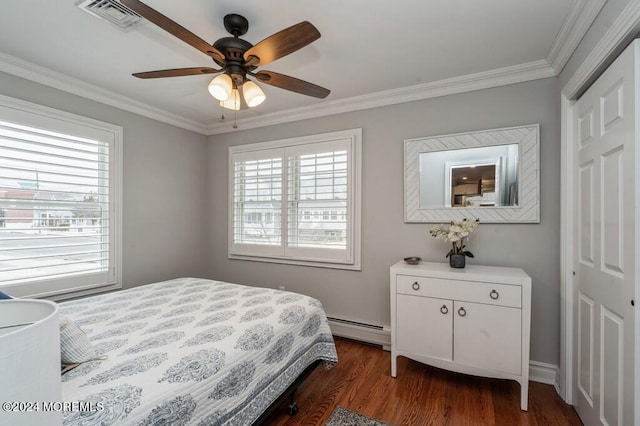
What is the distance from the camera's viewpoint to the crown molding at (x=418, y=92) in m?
2.37

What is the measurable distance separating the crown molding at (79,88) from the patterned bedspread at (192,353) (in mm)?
1922

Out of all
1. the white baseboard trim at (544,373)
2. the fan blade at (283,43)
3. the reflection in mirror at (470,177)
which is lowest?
the white baseboard trim at (544,373)

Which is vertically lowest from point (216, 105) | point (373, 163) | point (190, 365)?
point (190, 365)

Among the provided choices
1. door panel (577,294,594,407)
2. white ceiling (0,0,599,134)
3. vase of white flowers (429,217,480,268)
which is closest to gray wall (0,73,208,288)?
white ceiling (0,0,599,134)

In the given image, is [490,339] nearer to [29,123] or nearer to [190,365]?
[190,365]

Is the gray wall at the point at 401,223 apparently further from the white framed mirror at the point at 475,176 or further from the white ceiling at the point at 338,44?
the white ceiling at the point at 338,44

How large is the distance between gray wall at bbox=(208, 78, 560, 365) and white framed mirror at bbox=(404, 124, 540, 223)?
79mm

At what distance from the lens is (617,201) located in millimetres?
1488

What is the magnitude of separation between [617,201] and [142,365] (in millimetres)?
2436

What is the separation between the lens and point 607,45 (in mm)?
1519

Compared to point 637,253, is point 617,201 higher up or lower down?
A: higher up

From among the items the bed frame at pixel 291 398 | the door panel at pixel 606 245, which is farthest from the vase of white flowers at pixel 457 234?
the bed frame at pixel 291 398

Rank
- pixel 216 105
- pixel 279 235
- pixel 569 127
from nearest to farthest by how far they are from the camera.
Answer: pixel 569 127 → pixel 216 105 → pixel 279 235

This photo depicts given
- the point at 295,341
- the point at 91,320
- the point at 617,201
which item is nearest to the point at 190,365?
the point at 295,341
